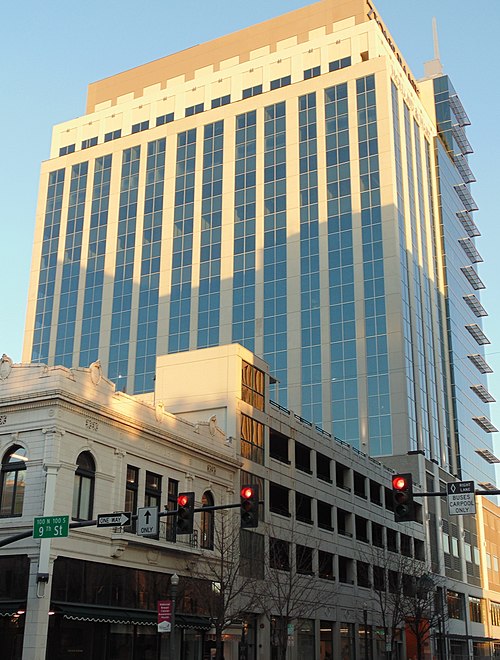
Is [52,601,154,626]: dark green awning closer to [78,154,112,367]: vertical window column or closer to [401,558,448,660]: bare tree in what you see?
[401,558,448,660]: bare tree

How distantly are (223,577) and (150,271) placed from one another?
67683mm

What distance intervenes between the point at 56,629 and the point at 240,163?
8040 centimetres

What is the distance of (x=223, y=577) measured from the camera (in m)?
46.0

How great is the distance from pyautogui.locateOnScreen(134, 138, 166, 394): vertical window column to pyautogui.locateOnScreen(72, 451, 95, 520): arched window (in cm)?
5976

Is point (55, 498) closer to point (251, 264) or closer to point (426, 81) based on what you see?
point (251, 264)

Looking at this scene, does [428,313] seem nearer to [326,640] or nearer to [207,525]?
[326,640]

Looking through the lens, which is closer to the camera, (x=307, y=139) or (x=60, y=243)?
(x=307, y=139)

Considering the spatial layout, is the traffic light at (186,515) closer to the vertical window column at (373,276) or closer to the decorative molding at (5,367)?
the decorative molding at (5,367)

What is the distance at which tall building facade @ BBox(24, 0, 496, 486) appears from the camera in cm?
9494

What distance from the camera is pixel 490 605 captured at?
347 ft

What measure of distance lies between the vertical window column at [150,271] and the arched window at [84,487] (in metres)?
59.8

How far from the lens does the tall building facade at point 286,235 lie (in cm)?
9494

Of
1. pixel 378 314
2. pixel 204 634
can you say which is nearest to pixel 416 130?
pixel 378 314

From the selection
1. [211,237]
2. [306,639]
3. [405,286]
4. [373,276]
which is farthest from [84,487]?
[211,237]
